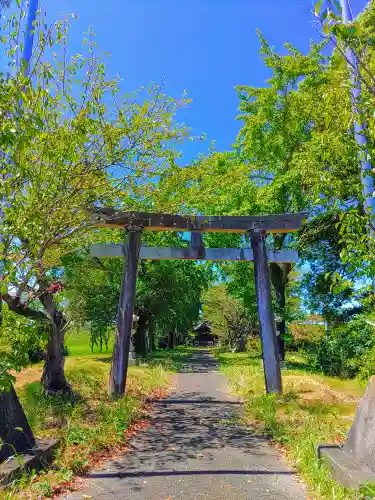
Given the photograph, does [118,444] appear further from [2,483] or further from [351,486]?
[351,486]

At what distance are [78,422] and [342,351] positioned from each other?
11044 millimetres

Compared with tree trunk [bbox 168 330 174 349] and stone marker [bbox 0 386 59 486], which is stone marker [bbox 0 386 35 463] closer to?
stone marker [bbox 0 386 59 486]

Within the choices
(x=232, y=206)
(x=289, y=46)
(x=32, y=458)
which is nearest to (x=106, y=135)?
(x=32, y=458)

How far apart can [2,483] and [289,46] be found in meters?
19.3

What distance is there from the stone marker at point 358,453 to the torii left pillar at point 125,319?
5.57 m

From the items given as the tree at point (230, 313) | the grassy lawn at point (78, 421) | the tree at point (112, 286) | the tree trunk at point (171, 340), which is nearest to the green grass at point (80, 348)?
the tree at point (112, 286)

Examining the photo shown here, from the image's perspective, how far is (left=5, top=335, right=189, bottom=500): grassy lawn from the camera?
14.5 feet

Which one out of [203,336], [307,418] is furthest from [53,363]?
[203,336]

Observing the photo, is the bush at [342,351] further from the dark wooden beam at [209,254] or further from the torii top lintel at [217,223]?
the torii top lintel at [217,223]

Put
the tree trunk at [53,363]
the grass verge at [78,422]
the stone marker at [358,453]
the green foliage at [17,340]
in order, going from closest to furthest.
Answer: the green foliage at [17,340], the stone marker at [358,453], the grass verge at [78,422], the tree trunk at [53,363]

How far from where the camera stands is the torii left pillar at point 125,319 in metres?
9.24

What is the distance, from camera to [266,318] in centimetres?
981

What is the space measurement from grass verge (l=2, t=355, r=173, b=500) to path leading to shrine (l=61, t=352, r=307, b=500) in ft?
0.91

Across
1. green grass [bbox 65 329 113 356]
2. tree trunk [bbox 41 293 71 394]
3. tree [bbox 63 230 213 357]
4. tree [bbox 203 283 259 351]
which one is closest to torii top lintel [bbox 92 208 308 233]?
tree trunk [bbox 41 293 71 394]
